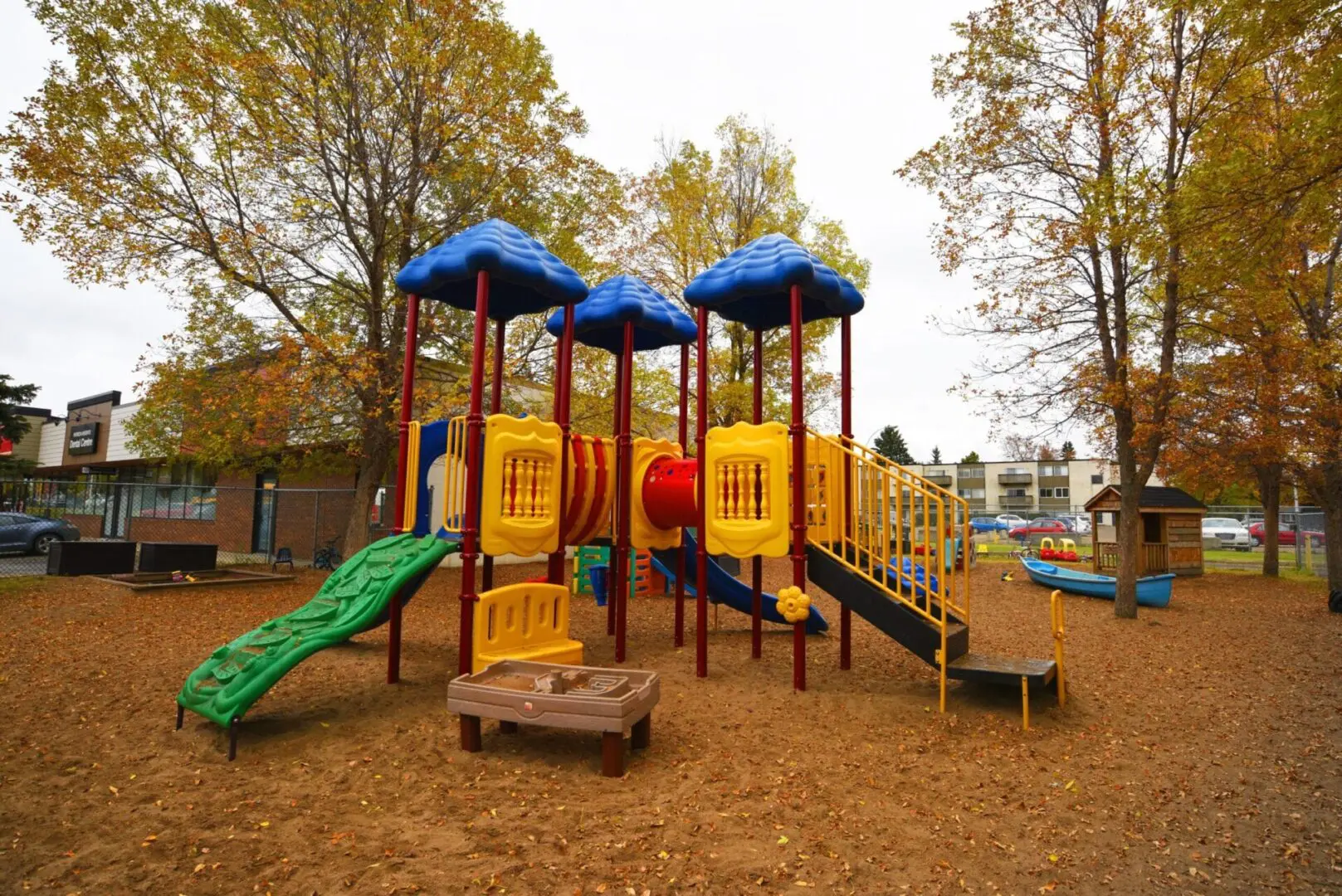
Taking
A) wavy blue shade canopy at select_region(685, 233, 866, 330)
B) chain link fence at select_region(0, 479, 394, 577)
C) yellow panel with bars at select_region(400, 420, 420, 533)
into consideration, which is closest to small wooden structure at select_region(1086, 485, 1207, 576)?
wavy blue shade canopy at select_region(685, 233, 866, 330)

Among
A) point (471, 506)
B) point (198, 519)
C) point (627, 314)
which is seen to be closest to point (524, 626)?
point (471, 506)

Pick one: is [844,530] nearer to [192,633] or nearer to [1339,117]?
[1339,117]

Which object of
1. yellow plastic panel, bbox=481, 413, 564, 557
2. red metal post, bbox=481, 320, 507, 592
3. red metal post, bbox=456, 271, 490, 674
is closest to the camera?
red metal post, bbox=456, 271, 490, 674

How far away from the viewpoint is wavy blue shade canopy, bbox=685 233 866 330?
7277mm

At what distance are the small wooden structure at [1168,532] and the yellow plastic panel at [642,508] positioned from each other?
1442 centimetres

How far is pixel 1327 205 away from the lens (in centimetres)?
638

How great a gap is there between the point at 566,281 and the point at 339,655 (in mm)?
5209

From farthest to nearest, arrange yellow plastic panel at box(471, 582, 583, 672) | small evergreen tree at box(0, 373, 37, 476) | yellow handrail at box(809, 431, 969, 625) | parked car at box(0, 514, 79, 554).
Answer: small evergreen tree at box(0, 373, 37, 476) < parked car at box(0, 514, 79, 554) < yellow plastic panel at box(471, 582, 583, 672) < yellow handrail at box(809, 431, 969, 625)

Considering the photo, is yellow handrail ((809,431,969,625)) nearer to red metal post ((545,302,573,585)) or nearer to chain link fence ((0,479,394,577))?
red metal post ((545,302,573,585))

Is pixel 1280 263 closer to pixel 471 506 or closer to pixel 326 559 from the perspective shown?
pixel 471 506

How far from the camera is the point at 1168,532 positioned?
18125 mm

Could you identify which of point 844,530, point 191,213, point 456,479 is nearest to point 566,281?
point 456,479

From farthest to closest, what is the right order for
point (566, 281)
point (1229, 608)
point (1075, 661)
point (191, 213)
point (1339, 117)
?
point (1229, 608) < point (191, 213) < point (1075, 661) < point (566, 281) < point (1339, 117)

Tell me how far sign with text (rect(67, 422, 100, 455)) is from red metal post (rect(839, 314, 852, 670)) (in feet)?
107
